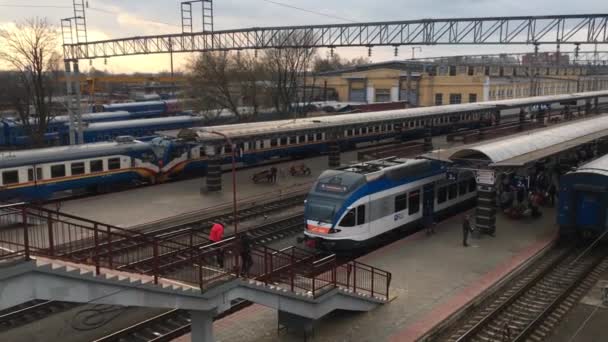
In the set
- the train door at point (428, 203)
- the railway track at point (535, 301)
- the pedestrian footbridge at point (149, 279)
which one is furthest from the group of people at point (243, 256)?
the train door at point (428, 203)

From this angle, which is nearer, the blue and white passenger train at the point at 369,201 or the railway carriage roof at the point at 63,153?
the blue and white passenger train at the point at 369,201

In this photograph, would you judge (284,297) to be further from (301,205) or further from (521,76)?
(521,76)

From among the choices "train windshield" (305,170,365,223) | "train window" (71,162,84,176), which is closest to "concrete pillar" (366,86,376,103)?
"train window" (71,162,84,176)

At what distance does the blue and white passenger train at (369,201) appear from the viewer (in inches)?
690

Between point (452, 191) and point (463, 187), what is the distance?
109cm

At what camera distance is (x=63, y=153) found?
85.3 feet

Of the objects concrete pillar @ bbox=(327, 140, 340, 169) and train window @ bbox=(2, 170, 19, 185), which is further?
concrete pillar @ bbox=(327, 140, 340, 169)

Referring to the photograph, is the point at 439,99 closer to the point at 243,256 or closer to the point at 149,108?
the point at 149,108

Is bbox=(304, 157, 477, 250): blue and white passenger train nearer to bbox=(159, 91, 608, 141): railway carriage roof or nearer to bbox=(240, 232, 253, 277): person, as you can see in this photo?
bbox=(240, 232, 253, 277): person

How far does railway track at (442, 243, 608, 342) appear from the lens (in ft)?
43.2

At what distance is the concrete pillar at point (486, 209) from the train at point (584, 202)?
233 cm

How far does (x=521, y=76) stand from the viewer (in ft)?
273

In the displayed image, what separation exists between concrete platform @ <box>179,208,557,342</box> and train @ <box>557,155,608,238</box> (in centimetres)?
116

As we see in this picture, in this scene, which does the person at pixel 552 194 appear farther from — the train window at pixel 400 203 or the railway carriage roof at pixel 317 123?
the railway carriage roof at pixel 317 123
